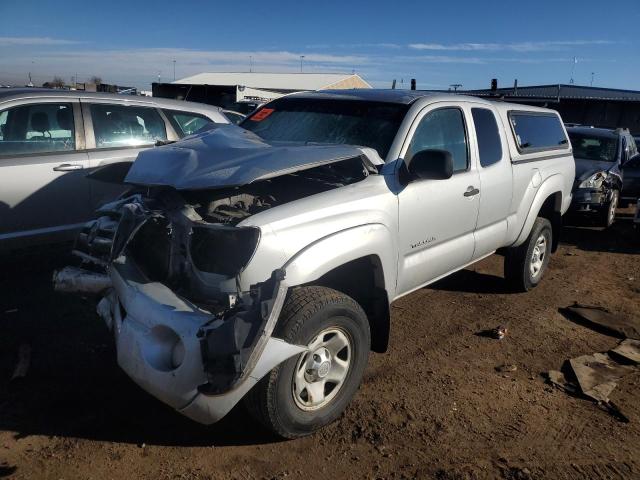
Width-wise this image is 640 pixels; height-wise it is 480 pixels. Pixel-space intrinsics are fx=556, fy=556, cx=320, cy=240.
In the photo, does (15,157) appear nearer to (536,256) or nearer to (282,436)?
(282,436)

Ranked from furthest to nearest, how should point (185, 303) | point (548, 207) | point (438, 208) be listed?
point (548, 207), point (438, 208), point (185, 303)

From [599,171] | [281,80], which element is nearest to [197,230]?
[599,171]

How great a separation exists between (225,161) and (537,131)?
13.0ft

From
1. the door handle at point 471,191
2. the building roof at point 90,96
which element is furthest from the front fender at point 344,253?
the building roof at point 90,96

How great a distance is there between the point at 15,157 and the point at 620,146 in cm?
1013

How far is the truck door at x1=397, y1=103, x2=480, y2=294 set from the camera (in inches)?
154

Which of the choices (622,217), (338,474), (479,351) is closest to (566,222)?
(622,217)

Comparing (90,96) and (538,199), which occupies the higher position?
(90,96)

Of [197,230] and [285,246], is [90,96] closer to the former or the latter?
[197,230]

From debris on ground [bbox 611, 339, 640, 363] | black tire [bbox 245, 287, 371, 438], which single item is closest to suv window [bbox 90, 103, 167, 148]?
black tire [bbox 245, 287, 371, 438]

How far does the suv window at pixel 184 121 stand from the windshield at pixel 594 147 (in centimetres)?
715

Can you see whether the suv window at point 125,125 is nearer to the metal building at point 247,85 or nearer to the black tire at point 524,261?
the black tire at point 524,261

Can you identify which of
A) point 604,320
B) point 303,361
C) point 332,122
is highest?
point 332,122

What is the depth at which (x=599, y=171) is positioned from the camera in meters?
→ 9.20
